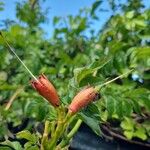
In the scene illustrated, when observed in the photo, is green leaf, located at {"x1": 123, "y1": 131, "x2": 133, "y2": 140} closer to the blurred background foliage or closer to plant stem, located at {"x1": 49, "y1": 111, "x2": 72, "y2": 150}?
the blurred background foliage

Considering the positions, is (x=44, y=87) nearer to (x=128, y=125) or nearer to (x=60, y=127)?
(x=60, y=127)

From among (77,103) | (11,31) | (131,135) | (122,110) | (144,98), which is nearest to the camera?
(77,103)

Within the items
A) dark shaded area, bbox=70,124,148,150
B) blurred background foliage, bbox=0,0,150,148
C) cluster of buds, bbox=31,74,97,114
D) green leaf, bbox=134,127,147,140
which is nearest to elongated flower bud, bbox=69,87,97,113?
cluster of buds, bbox=31,74,97,114

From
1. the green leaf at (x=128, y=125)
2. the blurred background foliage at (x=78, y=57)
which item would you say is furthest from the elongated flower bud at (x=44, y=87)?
the green leaf at (x=128, y=125)

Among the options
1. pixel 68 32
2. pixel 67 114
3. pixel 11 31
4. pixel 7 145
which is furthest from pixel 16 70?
pixel 67 114

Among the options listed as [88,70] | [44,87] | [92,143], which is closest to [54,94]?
[44,87]

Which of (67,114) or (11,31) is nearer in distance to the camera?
(67,114)

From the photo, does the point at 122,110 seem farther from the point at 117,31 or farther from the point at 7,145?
the point at 117,31
